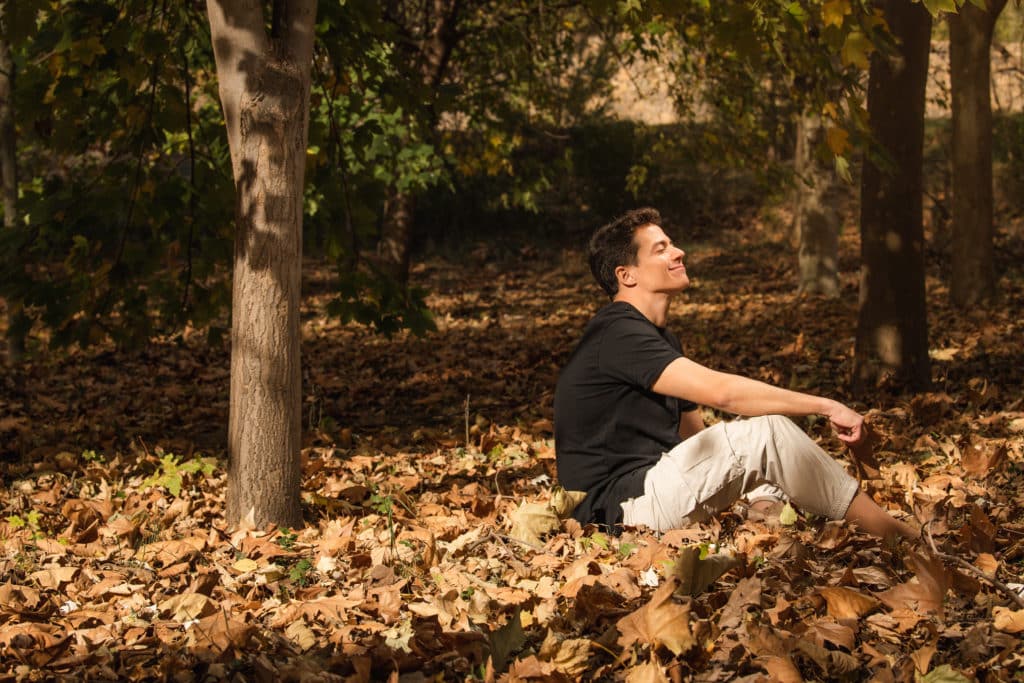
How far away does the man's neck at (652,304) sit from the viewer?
13.6 ft

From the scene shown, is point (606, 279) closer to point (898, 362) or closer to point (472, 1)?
point (898, 362)

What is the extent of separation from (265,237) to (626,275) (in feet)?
5.26

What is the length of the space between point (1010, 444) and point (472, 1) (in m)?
7.85

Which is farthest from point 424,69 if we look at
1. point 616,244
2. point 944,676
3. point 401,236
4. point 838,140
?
point 944,676

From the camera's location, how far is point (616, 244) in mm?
4227

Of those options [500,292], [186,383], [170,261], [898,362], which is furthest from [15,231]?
[500,292]

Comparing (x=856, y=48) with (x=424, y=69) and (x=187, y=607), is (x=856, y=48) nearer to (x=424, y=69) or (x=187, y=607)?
(x=187, y=607)

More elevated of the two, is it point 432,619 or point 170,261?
point 170,261

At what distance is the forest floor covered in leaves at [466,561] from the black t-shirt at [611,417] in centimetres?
18

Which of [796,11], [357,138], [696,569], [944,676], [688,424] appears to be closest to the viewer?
[944,676]

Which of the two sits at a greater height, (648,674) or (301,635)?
(648,674)

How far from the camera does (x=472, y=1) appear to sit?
1107cm

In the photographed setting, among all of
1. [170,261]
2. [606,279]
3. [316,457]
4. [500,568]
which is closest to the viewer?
[500,568]

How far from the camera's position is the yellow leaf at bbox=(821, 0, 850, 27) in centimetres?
405
